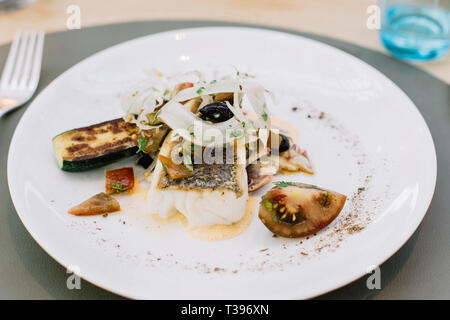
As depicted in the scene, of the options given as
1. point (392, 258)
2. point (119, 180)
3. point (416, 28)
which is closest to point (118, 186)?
point (119, 180)

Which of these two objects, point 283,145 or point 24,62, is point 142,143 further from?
point 24,62

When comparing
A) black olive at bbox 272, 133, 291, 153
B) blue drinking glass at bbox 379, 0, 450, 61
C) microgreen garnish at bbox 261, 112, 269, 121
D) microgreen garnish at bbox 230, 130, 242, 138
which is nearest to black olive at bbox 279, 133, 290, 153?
black olive at bbox 272, 133, 291, 153

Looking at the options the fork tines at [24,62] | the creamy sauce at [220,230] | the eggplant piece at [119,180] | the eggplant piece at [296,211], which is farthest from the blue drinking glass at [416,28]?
the fork tines at [24,62]

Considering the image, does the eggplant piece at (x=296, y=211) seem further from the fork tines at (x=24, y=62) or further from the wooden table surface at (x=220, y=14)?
the wooden table surface at (x=220, y=14)

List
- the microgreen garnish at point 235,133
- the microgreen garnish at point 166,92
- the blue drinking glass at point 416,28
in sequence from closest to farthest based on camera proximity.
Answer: the microgreen garnish at point 235,133 → the microgreen garnish at point 166,92 → the blue drinking glass at point 416,28

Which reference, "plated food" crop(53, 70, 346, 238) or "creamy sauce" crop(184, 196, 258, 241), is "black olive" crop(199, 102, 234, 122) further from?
"creamy sauce" crop(184, 196, 258, 241)

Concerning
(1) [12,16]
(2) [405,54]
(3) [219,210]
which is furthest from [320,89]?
(1) [12,16]
